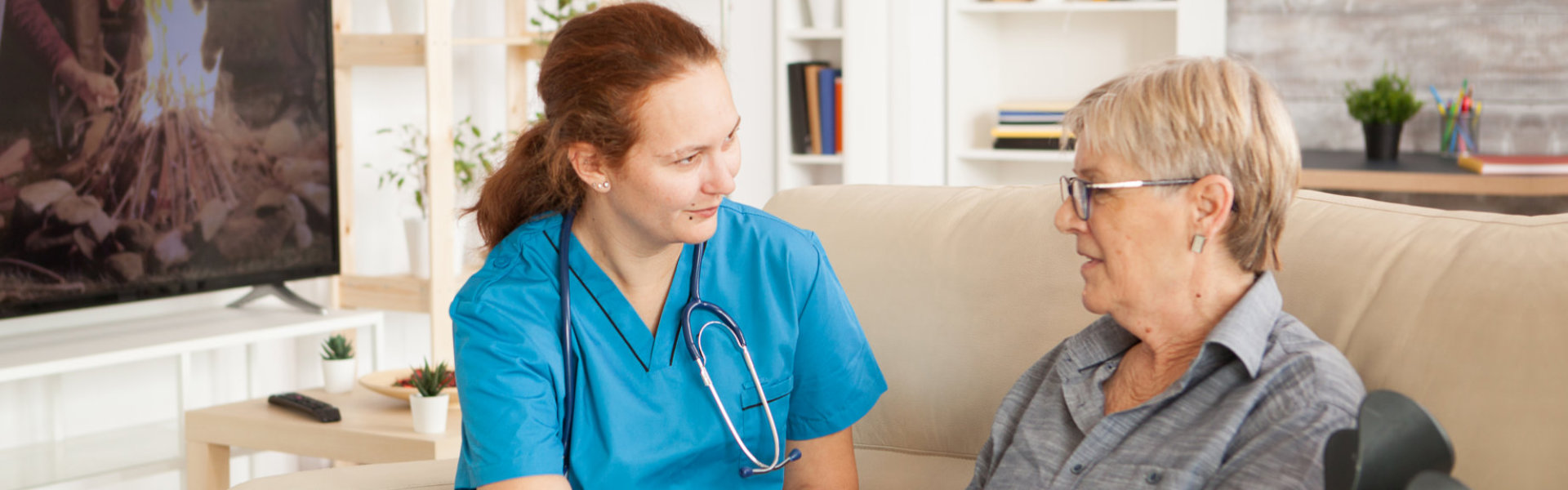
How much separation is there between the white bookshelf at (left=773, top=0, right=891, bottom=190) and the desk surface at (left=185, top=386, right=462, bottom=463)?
1729 millimetres

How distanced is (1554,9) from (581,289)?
3234 mm

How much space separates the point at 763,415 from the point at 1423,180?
7.49 feet

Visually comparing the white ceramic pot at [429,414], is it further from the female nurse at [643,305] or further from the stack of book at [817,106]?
the stack of book at [817,106]

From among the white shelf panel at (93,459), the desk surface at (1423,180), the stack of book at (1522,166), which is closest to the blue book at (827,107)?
the desk surface at (1423,180)

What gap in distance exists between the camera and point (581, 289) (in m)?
1.42

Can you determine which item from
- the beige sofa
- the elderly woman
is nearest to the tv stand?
the beige sofa

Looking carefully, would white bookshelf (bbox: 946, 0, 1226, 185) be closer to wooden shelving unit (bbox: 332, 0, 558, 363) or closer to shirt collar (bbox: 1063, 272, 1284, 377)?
wooden shelving unit (bbox: 332, 0, 558, 363)

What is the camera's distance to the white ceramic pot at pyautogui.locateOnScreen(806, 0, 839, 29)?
3.67m

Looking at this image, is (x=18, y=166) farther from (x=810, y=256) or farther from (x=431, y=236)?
(x=810, y=256)

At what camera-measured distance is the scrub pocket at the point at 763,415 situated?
1.45 meters

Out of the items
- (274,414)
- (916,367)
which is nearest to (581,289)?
(916,367)

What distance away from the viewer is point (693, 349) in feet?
4.63

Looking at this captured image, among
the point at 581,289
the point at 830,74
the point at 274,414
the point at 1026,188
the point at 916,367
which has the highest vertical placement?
the point at 830,74

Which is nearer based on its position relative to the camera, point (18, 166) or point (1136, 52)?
point (18, 166)
